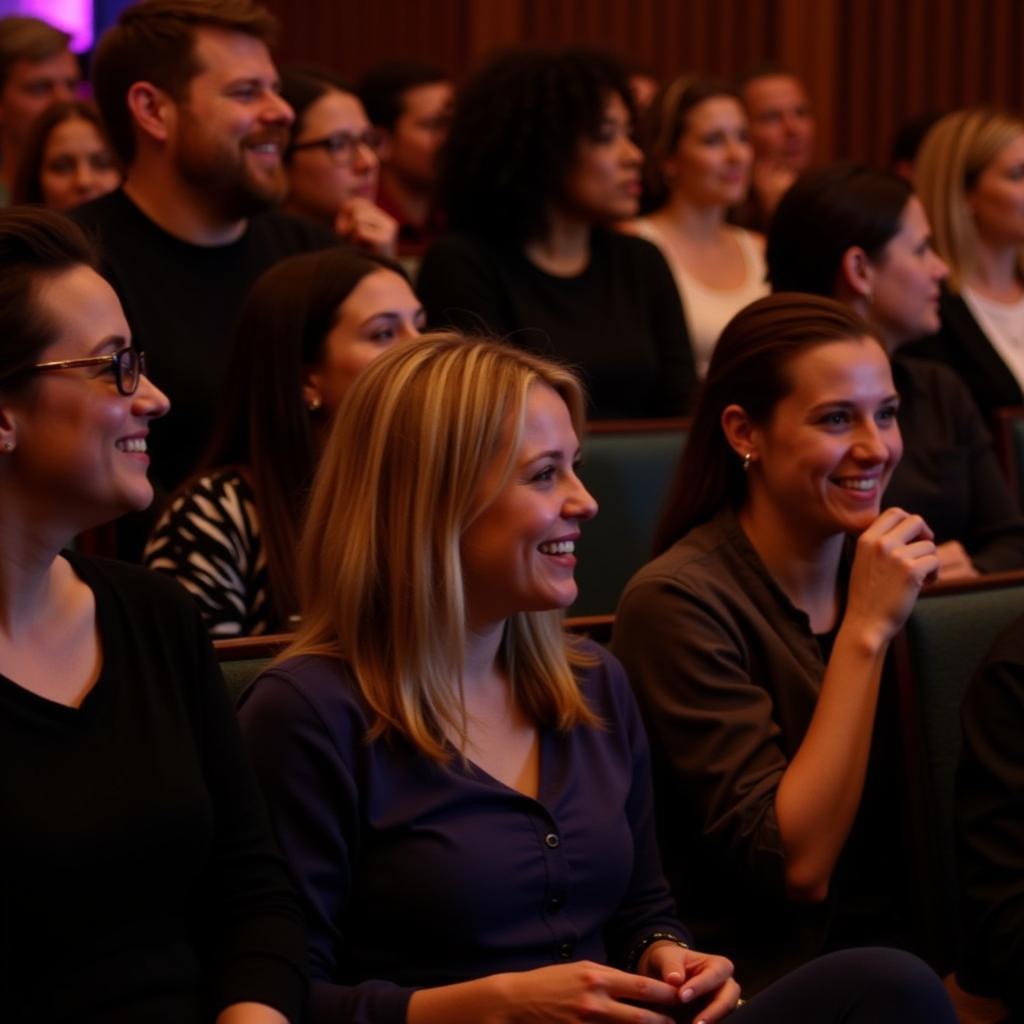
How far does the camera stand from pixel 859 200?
9.71ft

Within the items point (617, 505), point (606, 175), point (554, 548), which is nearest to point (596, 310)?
point (606, 175)

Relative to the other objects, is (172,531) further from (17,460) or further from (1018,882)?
(1018,882)

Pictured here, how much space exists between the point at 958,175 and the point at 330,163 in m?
1.49

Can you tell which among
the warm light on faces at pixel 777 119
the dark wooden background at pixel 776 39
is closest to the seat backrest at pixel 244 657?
the warm light on faces at pixel 777 119

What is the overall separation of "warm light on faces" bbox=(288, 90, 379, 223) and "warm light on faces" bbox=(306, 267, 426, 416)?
1.46 meters

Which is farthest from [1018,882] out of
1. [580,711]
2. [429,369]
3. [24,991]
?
[24,991]

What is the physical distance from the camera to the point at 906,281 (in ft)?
9.79

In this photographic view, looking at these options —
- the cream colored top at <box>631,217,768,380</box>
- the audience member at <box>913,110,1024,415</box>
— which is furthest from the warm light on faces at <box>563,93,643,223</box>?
the audience member at <box>913,110,1024,415</box>

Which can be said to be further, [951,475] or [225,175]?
[225,175]

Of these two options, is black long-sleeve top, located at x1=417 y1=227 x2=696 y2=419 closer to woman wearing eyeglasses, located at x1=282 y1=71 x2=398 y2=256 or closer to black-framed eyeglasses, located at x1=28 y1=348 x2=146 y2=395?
woman wearing eyeglasses, located at x1=282 y1=71 x2=398 y2=256

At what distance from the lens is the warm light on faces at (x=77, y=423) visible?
56.7 inches

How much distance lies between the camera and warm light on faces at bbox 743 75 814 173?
207 inches

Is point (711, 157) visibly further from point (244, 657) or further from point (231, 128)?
point (244, 657)

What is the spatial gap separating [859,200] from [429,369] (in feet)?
5.03
